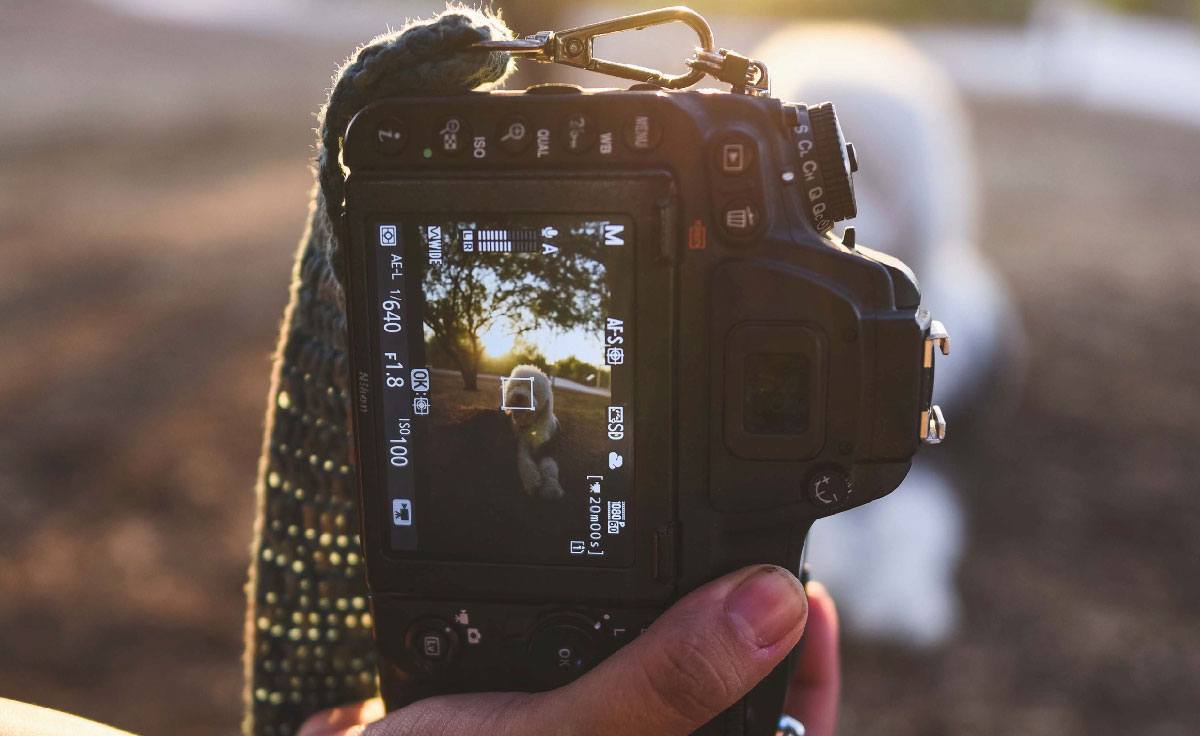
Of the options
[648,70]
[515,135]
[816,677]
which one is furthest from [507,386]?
[816,677]

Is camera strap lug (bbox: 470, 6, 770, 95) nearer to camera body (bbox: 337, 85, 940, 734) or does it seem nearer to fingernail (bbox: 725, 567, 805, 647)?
camera body (bbox: 337, 85, 940, 734)

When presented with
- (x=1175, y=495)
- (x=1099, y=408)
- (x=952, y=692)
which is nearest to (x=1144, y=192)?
(x=1099, y=408)

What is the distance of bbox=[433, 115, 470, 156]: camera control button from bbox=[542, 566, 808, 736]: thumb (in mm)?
475

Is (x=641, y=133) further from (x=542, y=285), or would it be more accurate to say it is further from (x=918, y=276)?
(x=918, y=276)

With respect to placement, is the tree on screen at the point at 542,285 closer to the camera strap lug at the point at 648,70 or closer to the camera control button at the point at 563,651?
the camera strap lug at the point at 648,70

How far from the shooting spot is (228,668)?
2.48 meters

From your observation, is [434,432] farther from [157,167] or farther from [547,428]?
[157,167]

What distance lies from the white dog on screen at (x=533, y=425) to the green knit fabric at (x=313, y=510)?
213 mm

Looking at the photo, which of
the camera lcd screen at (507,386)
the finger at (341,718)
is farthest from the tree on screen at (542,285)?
the finger at (341,718)

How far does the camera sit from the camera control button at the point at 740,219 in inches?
40.8

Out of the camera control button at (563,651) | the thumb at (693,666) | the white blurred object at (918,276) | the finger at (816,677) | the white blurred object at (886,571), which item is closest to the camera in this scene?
the thumb at (693,666)

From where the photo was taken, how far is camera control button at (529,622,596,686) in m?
1.12

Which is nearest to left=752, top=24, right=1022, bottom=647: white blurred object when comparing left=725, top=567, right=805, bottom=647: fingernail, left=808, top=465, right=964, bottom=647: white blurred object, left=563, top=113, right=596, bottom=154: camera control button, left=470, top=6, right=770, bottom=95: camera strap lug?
left=808, top=465, right=964, bottom=647: white blurred object

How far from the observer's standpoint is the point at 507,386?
3.51 feet
